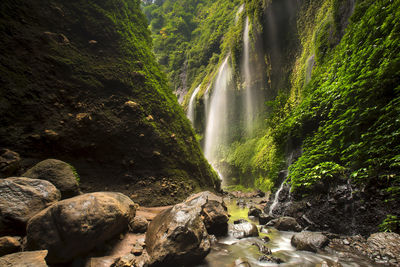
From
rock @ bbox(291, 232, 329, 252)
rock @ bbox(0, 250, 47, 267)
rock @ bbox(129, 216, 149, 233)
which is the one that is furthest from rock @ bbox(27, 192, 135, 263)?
rock @ bbox(291, 232, 329, 252)

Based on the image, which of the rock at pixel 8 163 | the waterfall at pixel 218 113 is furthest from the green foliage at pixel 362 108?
the waterfall at pixel 218 113

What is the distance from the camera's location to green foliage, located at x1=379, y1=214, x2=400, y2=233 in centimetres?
Answer: 266

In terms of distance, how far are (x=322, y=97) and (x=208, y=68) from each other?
22.2 metres

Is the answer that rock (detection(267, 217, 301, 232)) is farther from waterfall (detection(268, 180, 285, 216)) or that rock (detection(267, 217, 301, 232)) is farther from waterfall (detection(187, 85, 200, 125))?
waterfall (detection(187, 85, 200, 125))

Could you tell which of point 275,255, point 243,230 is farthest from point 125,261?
point 243,230

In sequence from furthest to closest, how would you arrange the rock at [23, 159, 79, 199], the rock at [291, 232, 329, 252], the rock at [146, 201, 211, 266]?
the rock at [291, 232, 329, 252] < the rock at [23, 159, 79, 199] < the rock at [146, 201, 211, 266]

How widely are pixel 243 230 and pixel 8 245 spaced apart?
421 centimetres

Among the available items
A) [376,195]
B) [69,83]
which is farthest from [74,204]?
[376,195]

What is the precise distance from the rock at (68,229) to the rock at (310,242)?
3.58 metres

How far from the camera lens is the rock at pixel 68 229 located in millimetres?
1952

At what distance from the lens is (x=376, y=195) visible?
2.98m

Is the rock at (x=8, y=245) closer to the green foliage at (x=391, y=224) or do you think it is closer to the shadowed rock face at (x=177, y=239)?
the shadowed rock face at (x=177, y=239)

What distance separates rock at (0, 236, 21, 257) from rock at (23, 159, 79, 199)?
107cm

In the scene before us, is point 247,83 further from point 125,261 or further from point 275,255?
point 125,261
